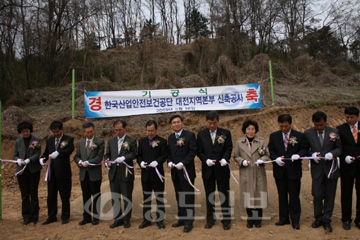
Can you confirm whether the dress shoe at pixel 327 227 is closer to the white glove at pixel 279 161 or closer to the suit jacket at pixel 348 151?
the suit jacket at pixel 348 151

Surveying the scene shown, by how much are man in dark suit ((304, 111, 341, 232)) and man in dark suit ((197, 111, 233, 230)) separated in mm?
1190

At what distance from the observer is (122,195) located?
187 inches

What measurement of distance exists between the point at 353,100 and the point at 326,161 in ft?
27.3

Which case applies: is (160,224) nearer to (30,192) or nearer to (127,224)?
(127,224)

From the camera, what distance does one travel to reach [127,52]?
1991 cm

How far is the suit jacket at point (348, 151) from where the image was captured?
13.7 feet

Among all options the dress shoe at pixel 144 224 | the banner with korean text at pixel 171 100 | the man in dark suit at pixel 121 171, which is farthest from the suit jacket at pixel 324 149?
the banner with korean text at pixel 171 100

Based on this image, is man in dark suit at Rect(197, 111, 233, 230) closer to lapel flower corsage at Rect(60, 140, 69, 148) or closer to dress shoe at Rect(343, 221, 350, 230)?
dress shoe at Rect(343, 221, 350, 230)

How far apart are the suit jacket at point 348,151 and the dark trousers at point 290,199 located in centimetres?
65

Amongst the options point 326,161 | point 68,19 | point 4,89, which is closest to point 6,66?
point 4,89

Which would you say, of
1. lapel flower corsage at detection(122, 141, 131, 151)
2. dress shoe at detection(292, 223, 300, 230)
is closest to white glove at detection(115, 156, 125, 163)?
lapel flower corsage at detection(122, 141, 131, 151)

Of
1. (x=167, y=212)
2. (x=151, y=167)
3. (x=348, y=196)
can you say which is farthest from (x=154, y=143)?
(x=348, y=196)

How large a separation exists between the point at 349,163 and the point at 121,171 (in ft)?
10.7

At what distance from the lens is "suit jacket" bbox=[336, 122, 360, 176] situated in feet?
13.7
